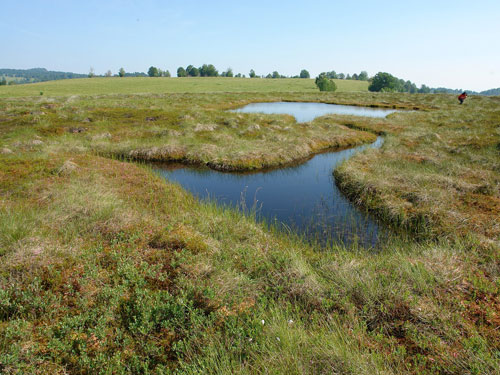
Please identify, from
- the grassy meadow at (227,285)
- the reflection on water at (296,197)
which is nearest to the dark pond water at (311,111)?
the reflection on water at (296,197)

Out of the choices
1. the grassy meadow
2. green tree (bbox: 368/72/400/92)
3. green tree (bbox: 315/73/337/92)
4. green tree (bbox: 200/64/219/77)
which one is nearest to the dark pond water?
the grassy meadow

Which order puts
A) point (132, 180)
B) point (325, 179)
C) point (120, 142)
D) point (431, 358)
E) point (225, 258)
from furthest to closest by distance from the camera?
point (120, 142)
point (325, 179)
point (132, 180)
point (225, 258)
point (431, 358)

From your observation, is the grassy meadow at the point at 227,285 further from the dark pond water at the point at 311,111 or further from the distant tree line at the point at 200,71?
the distant tree line at the point at 200,71

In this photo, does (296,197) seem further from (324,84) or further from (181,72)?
(181,72)

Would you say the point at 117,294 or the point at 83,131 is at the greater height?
the point at 83,131

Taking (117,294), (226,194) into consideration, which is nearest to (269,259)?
(117,294)

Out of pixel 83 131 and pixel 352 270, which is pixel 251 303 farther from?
pixel 83 131

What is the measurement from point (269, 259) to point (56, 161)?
1334 centimetres

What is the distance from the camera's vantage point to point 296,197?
13383mm

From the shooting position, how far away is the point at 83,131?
78.4 ft

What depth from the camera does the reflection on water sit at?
10.0 meters

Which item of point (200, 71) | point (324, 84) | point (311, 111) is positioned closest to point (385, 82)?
point (324, 84)

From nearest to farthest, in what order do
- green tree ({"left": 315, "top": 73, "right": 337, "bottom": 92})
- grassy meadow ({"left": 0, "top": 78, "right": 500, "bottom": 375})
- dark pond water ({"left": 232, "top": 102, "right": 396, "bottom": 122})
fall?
1. grassy meadow ({"left": 0, "top": 78, "right": 500, "bottom": 375})
2. dark pond water ({"left": 232, "top": 102, "right": 396, "bottom": 122})
3. green tree ({"left": 315, "top": 73, "right": 337, "bottom": 92})

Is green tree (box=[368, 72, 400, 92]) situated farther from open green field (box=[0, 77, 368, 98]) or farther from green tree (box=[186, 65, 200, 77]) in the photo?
green tree (box=[186, 65, 200, 77])
